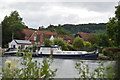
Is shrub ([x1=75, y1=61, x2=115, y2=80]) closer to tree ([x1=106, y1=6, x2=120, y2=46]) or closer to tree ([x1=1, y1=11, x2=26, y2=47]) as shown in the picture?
tree ([x1=106, y1=6, x2=120, y2=46])

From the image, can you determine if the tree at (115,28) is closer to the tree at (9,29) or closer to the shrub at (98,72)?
the shrub at (98,72)

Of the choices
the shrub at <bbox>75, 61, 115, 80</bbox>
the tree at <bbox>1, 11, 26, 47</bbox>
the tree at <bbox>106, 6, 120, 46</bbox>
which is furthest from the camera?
the tree at <bbox>1, 11, 26, 47</bbox>

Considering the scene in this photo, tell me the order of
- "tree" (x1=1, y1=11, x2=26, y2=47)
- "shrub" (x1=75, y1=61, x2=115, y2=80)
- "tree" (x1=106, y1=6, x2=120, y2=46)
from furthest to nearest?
"tree" (x1=1, y1=11, x2=26, y2=47) → "tree" (x1=106, y1=6, x2=120, y2=46) → "shrub" (x1=75, y1=61, x2=115, y2=80)

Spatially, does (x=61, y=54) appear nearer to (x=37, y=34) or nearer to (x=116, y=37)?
(x=116, y=37)

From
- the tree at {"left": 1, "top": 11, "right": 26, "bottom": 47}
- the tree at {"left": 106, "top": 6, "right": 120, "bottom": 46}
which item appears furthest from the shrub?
the tree at {"left": 1, "top": 11, "right": 26, "bottom": 47}

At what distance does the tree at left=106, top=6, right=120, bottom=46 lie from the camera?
2224 centimetres

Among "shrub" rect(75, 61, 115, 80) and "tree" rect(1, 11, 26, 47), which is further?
"tree" rect(1, 11, 26, 47)

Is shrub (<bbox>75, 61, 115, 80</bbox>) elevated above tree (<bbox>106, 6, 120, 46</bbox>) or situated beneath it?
situated beneath

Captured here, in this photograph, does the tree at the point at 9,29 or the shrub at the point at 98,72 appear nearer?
the shrub at the point at 98,72

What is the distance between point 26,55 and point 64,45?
39.1 m

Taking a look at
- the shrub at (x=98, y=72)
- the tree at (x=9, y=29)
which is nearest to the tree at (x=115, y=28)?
the shrub at (x=98, y=72)


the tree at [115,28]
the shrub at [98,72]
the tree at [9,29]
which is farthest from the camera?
the tree at [9,29]

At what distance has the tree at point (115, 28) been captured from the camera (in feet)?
73.0

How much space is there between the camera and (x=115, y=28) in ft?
74.5
